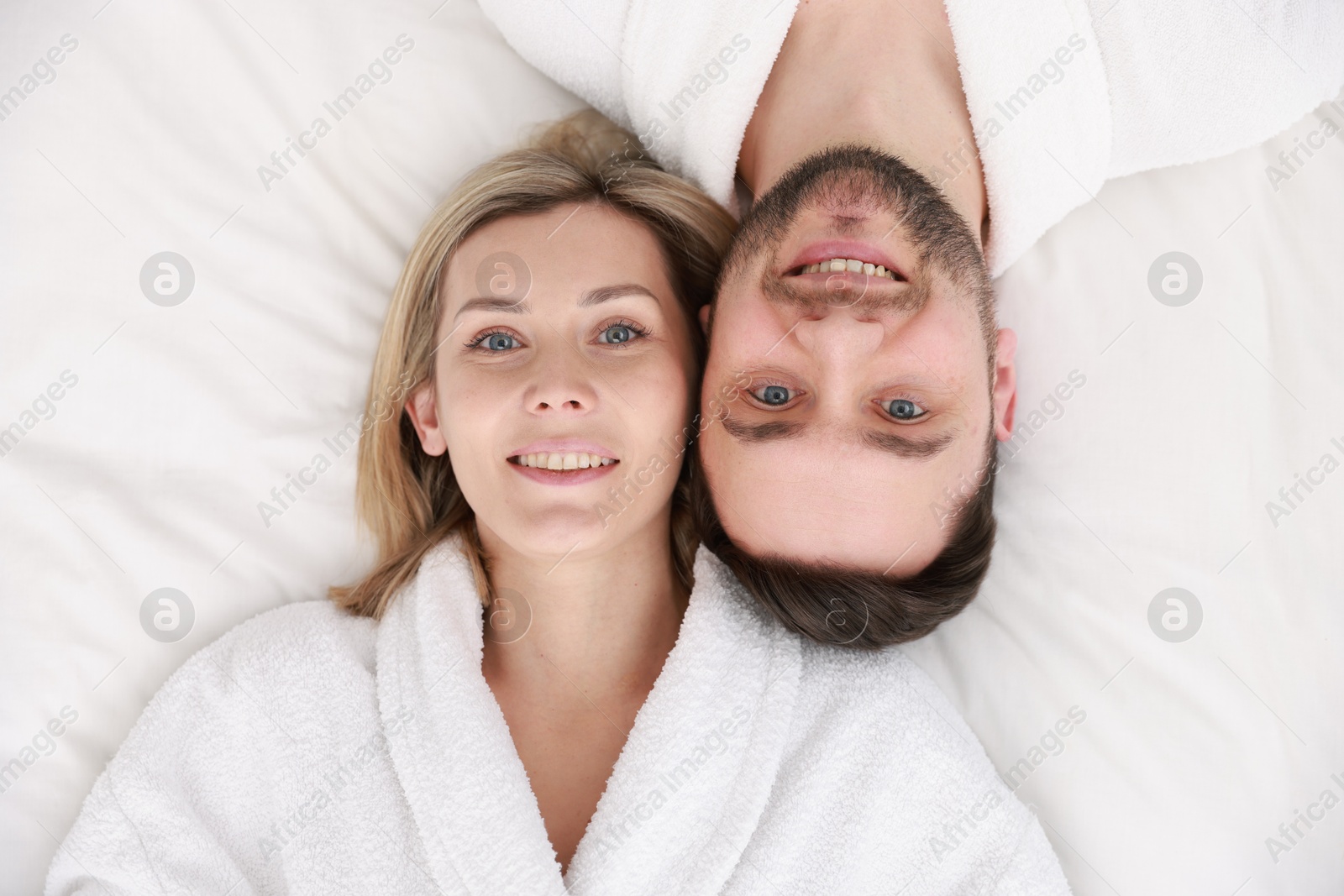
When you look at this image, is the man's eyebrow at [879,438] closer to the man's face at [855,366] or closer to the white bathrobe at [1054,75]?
the man's face at [855,366]

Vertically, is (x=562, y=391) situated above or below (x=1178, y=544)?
above

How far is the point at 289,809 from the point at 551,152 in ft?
3.62

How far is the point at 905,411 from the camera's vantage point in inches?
54.5

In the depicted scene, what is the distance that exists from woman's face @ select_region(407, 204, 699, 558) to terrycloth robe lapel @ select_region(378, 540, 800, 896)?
217mm

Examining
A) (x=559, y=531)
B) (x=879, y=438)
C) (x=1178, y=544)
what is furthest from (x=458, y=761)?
(x=1178, y=544)

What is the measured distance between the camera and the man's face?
134 cm

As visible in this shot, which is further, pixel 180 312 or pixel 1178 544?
pixel 180 312

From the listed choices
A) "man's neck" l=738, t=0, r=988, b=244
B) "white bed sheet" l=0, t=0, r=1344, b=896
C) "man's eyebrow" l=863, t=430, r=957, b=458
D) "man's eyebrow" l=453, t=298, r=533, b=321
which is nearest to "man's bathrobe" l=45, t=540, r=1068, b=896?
"white bed sheet" l=0, t=0, r=1344, b=896

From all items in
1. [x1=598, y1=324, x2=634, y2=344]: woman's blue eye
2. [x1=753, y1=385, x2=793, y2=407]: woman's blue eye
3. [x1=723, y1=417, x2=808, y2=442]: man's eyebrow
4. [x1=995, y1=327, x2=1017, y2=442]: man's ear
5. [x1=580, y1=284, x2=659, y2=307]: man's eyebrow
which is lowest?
[x1=995, y1=327, x2=1017, y2=442]: man's ear

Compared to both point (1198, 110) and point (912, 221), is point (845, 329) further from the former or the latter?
point (1198, 110)

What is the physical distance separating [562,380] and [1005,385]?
27.3 inches

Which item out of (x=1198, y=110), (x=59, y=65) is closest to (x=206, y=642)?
(x=59, y=65)

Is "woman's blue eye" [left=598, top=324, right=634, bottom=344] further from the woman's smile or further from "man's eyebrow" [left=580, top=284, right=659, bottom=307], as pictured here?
the woman's smile

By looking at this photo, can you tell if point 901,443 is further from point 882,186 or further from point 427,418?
point 427,418
